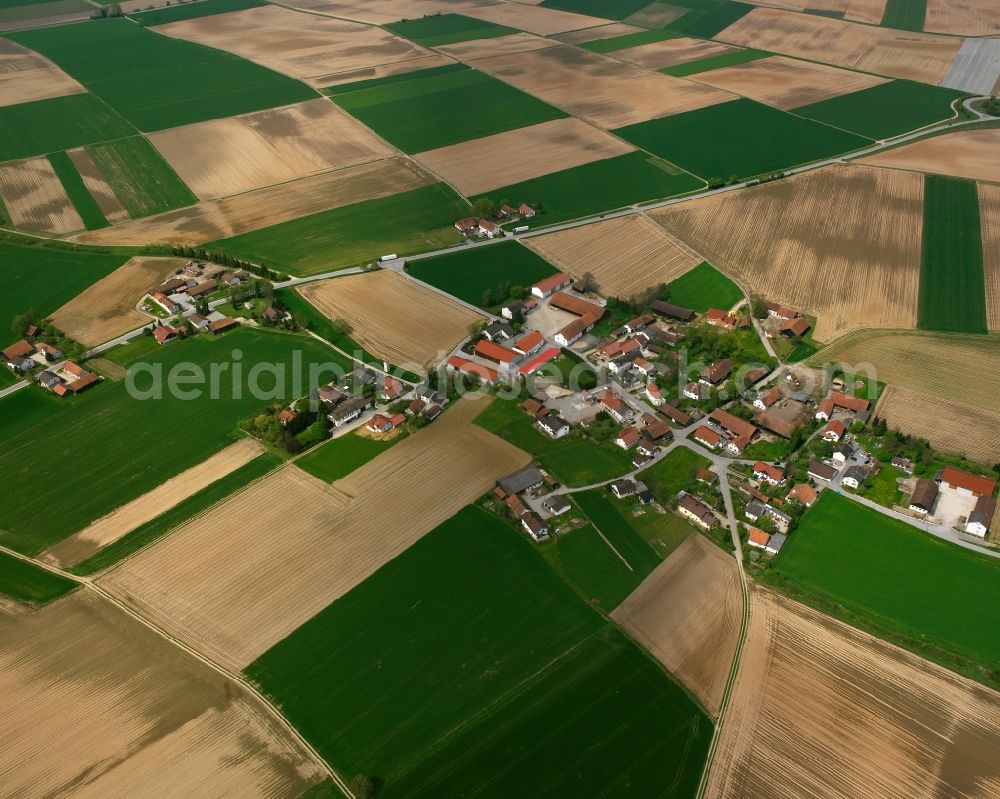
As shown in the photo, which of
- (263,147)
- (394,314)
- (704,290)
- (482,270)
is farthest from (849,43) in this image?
(394,314)

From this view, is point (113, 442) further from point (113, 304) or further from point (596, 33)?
point (596, 33)

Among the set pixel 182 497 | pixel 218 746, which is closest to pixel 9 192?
pixel 182 497

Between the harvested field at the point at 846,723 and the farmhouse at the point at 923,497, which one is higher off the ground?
the farmhouse at the point at 923,497

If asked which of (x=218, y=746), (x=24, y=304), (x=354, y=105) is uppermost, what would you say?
(x=354, y=105)

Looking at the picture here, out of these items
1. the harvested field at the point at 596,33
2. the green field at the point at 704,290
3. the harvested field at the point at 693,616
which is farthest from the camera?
the harvested field at the point at 596,33

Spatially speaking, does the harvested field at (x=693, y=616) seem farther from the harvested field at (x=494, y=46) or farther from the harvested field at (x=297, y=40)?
the harvested field at (x=494, y=46)

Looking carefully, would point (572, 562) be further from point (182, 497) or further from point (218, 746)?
point (182, 497)

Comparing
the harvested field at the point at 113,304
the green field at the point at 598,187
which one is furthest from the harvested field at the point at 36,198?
the green field at the point at 598,187
